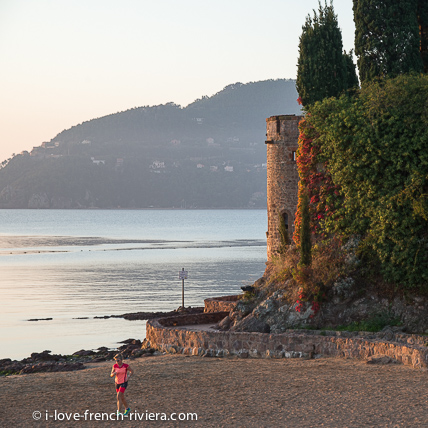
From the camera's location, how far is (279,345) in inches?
1070

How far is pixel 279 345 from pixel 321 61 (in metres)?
16.1

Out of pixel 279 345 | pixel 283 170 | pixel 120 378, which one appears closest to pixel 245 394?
pixel 120 378

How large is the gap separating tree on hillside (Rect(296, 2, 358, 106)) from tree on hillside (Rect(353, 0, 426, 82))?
44.5 inches

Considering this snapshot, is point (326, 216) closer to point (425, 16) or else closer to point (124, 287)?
point (425, 16)

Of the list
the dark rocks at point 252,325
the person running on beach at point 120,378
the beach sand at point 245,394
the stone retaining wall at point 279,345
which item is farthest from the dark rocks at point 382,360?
the dark rocks at point 252,325

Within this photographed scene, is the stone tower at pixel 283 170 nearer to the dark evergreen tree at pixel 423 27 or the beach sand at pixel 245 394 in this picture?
the dark evergreen tree at pixel 423 27

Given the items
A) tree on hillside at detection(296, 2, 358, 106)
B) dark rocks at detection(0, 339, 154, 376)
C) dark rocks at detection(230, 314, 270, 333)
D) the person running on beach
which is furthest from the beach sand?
tree on hillside at detection(296, 2, 358, 106)

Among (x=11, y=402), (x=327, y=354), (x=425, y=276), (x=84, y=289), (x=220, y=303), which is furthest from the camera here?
(x=84, y=289)

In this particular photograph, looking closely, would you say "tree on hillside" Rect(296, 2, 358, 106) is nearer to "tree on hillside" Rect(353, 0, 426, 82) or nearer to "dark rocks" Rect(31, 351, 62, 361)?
"tree on hillside" Rect(353, 0, 426, 82)

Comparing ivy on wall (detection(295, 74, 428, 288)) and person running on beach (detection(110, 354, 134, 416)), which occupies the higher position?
ivy on wall (detection(295, 74, 428, 288))

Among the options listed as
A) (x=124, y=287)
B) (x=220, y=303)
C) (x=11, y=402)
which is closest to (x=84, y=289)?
(x=124, y=287)

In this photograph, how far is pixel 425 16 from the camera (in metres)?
39.5

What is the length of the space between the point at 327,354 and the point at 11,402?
10.5 m

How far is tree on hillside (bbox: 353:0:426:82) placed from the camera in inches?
1443
